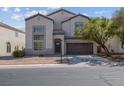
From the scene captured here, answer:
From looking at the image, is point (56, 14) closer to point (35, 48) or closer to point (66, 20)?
point (66, 20)

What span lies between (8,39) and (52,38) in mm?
10852

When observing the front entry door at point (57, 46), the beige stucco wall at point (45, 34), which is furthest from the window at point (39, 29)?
the front entry door at point (57, 46)

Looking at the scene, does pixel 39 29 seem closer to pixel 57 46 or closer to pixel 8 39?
pixel 57 46

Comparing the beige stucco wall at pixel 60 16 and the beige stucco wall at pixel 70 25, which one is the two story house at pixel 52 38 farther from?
the beige stucco wall at pixel 60 16

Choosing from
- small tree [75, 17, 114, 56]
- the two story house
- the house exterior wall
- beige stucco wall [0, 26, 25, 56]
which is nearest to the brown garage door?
the two story house

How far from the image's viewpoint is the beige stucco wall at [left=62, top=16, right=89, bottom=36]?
4850 centimetres

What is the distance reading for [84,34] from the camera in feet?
131

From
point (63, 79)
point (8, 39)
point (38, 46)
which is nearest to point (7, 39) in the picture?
point (8, 39)

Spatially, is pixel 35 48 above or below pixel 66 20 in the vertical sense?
below

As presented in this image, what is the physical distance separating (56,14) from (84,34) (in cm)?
1504

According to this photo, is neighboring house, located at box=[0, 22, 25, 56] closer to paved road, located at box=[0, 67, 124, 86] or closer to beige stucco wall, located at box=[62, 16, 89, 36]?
beige stucco wall, located at box=[62, 16, 89, 36]

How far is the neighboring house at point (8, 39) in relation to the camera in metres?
50.2
